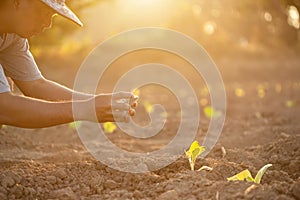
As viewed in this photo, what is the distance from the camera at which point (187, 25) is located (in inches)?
738

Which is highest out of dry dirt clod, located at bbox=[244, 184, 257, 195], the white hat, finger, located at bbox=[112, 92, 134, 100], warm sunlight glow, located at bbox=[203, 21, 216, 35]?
warm sunlight glow, located at bbox=[203, 21, 216, 35]

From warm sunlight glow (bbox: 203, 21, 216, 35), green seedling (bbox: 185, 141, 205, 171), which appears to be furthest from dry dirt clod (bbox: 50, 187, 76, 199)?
warm sunlight glow (bbox: 203, 21, 216, 35)

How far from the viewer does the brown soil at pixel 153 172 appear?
286 centimetres

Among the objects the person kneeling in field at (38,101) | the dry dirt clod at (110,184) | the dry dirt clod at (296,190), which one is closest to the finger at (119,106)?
the person kneeling in field at (38,101)

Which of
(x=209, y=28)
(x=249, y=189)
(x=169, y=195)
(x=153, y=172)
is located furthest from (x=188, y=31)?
(x=249, y=189)

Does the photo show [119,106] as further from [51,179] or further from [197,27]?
[197,27]

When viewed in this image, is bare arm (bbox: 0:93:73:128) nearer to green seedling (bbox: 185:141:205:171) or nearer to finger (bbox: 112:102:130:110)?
finger (bbox: 112:102:130:110)

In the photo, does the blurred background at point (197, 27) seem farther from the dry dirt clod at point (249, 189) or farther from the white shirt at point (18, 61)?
the dry dirt clod at point (249, 189)

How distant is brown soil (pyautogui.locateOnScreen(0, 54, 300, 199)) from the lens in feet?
9.37

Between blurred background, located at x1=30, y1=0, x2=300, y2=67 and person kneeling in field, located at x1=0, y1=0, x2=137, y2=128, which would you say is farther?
blurred background, located at x1=30, y1=0, x2=300, y2=67

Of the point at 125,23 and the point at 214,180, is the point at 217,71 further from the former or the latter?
the point at 214,180

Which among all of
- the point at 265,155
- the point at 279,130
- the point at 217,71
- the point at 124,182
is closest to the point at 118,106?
the point at 124,182

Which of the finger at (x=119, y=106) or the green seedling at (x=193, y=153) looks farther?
the green seedling at (x=193, y=153)

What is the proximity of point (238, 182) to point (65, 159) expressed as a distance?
181 cm
